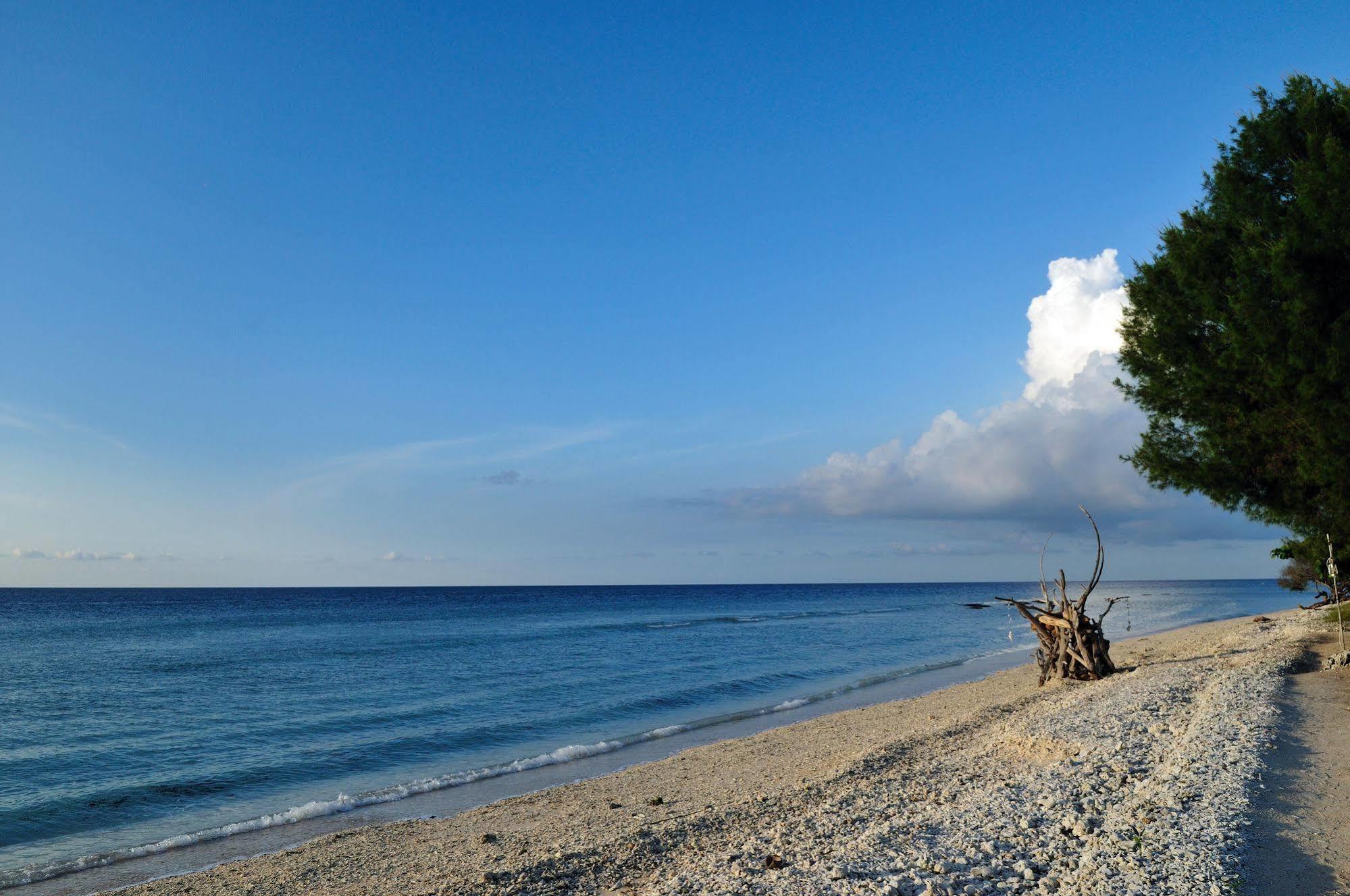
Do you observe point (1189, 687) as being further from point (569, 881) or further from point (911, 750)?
point (569, 881)

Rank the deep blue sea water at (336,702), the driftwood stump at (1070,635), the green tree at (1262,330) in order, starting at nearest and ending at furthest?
the green tree at (1262,330) < the deep blue sea water at (336,702) < the driftwood stump at (1070,635)

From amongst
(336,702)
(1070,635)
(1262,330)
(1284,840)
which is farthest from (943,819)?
(336,702)

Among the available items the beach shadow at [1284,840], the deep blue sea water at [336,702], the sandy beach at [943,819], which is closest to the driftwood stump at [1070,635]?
the sandy beach at [943,819]

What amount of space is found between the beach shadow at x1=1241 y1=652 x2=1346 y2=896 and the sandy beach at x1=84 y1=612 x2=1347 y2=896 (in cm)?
2

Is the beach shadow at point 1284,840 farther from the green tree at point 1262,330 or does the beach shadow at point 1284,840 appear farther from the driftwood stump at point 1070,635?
the driftwood stump at point 1070,635

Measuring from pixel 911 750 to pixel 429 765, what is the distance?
9.95 m

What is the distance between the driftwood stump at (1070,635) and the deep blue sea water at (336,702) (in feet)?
23.1

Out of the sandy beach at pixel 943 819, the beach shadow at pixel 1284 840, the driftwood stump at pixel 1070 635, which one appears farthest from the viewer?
the driftwood stump at pixel 1070 635

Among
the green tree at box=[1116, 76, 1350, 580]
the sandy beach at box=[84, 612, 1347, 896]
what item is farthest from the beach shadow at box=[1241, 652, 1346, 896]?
the green tree at box=[1116, 76, 1350, 580]

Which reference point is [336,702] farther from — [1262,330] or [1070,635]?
[1262,330]

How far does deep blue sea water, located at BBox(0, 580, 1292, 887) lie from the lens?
14078mm

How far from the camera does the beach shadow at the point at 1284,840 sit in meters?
6.20

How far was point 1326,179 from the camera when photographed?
11.0 m

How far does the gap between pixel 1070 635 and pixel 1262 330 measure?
34.8ft
